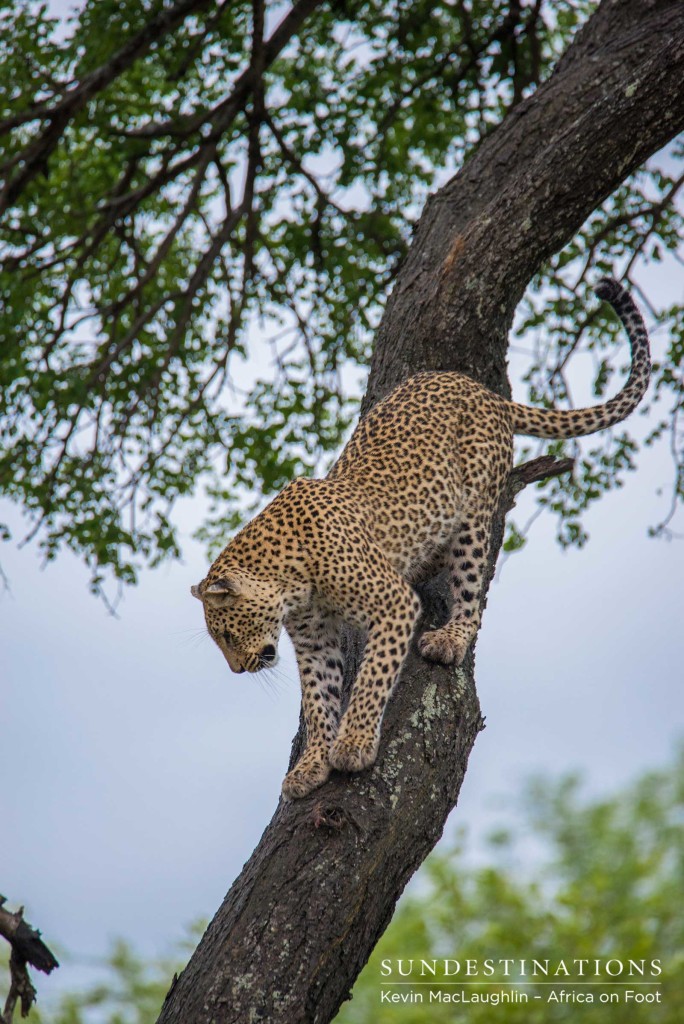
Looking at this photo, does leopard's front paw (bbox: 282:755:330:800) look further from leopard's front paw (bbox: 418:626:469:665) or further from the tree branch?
the tree branch

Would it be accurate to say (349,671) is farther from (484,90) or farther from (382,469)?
(484,90)

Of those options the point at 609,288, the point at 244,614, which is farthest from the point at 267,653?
the point at 609,288

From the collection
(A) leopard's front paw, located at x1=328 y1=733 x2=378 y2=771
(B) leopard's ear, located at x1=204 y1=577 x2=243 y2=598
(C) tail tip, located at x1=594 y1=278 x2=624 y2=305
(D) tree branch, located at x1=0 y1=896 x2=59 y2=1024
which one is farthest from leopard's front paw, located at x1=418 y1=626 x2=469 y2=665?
(C) tail tip, located at x1=594 y1=278 x2=624 y2=305

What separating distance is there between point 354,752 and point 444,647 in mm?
809

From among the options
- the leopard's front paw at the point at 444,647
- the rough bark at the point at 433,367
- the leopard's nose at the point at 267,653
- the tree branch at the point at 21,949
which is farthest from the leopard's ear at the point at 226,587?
the tree branch at the point at 21,949

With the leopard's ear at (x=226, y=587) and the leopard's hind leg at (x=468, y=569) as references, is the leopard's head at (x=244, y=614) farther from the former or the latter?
the leopard's hind leg at (x=468, y=569)

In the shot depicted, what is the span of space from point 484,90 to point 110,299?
4.17 m

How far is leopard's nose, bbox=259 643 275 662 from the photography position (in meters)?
5.91

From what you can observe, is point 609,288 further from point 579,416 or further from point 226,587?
point 226,587

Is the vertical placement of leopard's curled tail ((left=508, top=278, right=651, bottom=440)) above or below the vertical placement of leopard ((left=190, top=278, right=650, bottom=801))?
above

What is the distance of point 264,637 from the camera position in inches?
232

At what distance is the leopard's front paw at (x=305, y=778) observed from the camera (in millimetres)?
5547

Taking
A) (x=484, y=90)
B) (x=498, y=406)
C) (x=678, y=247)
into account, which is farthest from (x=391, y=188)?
(x=498, y=406)

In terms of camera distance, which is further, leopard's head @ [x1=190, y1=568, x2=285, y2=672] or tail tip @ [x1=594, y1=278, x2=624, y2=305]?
tail tip @ [x1=594, y1=278, x2=624, y2=305]
